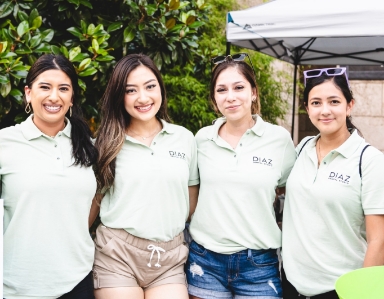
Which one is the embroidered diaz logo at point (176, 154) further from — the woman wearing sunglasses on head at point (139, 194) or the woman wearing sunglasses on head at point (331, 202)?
the woman wearing sunglasses on head at point (331, 202)

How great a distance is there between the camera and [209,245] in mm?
2877

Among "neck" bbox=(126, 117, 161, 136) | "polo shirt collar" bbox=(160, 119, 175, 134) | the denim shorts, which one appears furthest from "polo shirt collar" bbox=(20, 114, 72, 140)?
the denim shorts

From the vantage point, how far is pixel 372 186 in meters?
2.45

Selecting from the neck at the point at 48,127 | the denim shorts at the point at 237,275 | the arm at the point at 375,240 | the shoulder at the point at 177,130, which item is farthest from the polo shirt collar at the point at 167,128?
the arm at the point at 375,240

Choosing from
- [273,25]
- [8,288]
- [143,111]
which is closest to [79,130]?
[143,111]

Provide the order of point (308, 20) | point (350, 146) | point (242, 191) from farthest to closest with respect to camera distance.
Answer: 1. point (308, 20)
2. point (242, 191)
3. point (350, 146)

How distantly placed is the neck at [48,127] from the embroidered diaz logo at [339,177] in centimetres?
150

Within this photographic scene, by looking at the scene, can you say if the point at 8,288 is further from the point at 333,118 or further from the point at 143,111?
the point at 333,118

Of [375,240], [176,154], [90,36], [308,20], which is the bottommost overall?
[375,240]

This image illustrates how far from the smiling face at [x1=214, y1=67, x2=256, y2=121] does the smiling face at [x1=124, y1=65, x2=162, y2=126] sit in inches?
15.9

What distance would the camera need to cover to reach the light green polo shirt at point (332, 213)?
8.19 feet

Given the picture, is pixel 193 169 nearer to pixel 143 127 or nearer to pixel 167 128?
pixel 167 128

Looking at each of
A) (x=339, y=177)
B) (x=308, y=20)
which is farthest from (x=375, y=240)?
(x=308, y=20)

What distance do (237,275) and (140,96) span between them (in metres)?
1.18
